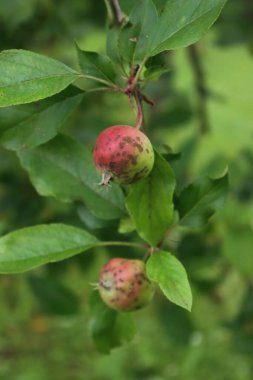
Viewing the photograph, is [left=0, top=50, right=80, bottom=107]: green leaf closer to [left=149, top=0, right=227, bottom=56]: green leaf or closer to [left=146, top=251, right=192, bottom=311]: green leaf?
[left=149, top=0, right=227, bottom=56]: green leaf

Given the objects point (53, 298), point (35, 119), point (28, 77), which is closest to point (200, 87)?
point (53, 298)

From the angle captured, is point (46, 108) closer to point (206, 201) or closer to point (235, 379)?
point (206, 201)

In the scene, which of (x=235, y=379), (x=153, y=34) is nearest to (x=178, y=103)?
(x=235, y=379)

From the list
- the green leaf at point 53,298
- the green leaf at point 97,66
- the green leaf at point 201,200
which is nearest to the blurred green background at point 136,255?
the green leaf at point 53,298

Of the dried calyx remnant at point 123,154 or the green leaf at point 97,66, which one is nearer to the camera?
the dried calyx remnant at point 123,154

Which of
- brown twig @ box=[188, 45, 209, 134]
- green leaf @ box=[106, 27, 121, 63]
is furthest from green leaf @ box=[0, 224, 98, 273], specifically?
brown twig @ box=[188, 45, 209, 134]

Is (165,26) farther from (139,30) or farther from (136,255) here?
(136,255)

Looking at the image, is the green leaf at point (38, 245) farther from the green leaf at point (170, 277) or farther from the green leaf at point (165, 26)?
the green leaf at point (165, 26)
